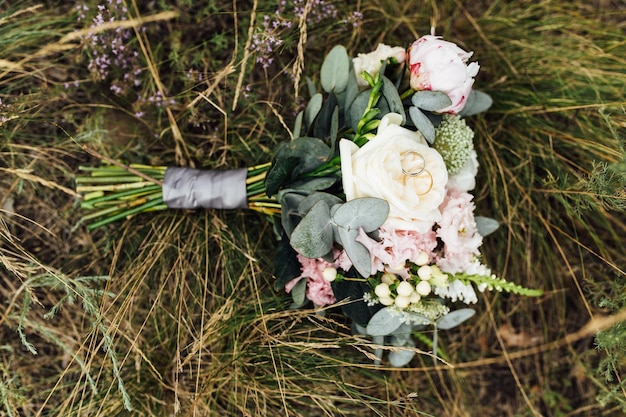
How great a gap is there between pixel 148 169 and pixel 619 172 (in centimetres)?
107

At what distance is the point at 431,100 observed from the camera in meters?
1.02

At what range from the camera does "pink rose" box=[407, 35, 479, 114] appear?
→ 99 cm

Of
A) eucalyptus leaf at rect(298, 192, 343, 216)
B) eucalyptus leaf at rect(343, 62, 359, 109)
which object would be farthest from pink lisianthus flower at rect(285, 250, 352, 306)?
eucalyptus leaf at rect(343, 62, 359, 109)

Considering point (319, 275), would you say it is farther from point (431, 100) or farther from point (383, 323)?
point (431, 100)

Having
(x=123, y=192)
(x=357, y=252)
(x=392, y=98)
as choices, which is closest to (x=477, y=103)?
(x=392, y=98)

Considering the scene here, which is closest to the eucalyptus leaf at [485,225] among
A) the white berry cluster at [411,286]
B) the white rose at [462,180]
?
the white rose at [462,180]

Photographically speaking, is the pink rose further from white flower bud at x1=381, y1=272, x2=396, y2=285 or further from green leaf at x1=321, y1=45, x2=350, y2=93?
white flower bud at x1=381, y1=272, x2=396, y2=285

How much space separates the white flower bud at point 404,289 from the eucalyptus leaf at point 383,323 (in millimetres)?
111

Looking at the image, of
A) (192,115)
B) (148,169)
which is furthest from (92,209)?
(192,115)

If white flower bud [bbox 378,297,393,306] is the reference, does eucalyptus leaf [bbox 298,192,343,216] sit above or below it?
above

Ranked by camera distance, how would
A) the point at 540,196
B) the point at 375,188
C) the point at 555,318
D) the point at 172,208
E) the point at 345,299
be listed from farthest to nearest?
the point at 555,318
the point at 540,196
the point at 172,208
the point at 345,299
the point at 375,188

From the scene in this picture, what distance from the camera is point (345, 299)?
1.08 m

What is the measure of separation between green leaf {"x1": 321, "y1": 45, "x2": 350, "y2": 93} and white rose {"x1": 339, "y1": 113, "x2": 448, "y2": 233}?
Result: 215mm

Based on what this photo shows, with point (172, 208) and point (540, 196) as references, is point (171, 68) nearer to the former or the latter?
point (172, 208)
